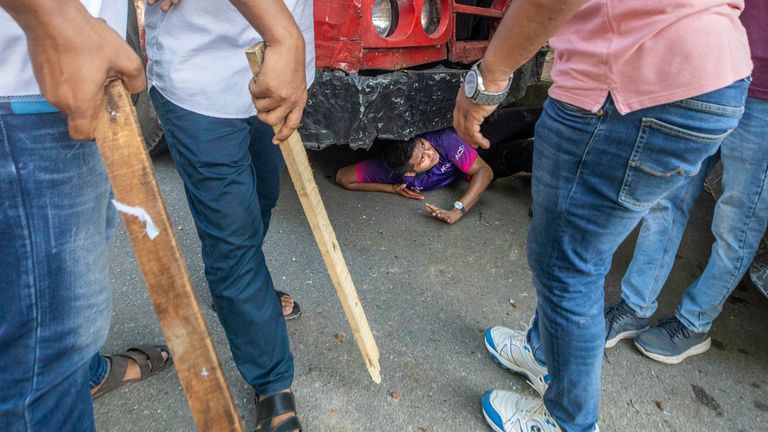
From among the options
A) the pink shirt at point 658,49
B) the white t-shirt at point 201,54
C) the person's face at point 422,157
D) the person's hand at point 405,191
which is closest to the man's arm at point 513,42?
the pink shirt at point 658,49

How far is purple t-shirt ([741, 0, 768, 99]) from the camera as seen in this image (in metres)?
1.61

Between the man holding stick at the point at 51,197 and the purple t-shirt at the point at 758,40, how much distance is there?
1829mm

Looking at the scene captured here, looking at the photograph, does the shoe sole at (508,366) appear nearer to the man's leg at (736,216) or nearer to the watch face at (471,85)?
the man's leg at (736,216)

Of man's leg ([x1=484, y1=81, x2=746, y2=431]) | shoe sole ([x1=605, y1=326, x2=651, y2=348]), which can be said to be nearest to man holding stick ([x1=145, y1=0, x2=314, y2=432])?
man's leg ([x1=484, y1=81, x2=746, y2=431])

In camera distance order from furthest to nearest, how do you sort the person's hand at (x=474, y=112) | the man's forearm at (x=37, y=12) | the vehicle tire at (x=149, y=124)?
the vehicle tire at (x=149, y=124), the person's hand at (x=474, y=112), the man's forearm at (x=37, y=12)

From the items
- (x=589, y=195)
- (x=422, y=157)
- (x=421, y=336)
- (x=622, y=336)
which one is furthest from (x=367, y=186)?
(x=589, y=195)

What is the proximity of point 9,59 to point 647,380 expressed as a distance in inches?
84.5

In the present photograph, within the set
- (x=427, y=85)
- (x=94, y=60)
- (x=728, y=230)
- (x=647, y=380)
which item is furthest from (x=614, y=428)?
(x=94, y=60)

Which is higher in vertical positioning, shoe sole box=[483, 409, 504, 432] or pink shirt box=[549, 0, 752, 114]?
pink shirt box=[549, 0, 752, 114]

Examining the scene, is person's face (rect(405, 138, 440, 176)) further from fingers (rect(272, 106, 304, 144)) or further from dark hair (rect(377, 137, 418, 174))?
fingers (rect(272, 106, 304, 144))

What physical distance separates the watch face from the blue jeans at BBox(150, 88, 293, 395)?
63cm

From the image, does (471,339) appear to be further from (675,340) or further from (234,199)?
(234,199)

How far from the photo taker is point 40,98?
0.77 metres

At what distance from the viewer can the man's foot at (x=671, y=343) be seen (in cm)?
199
